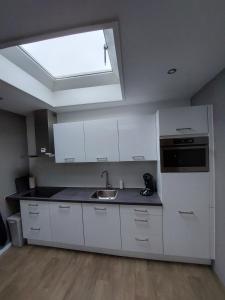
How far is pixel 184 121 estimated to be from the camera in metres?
1.83

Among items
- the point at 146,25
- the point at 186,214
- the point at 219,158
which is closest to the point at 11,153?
the point at 146,25

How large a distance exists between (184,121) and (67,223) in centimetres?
217

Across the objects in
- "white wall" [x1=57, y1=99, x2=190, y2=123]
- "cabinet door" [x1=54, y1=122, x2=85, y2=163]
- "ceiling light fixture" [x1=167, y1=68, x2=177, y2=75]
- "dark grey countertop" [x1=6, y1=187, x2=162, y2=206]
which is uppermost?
"ceiling light fixture" [x1=167, y1=68, x2=177, y2=75]

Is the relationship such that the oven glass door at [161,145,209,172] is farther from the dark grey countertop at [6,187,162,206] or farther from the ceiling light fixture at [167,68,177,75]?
the ceiling light fixture at [167,68,177,75]

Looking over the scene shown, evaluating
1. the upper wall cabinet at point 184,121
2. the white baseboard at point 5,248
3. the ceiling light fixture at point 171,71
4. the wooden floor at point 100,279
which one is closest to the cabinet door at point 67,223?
the wooden floor at point 100,279

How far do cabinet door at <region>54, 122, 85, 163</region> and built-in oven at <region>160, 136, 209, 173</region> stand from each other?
127 centimetres

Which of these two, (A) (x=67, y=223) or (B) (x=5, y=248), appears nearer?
(A) (x=67, y=223)

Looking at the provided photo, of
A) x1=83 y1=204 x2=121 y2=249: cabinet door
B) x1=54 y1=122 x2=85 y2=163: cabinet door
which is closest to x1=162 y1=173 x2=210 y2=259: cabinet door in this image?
x1=83 y1=204 x2=121 y2=249: cabinet door

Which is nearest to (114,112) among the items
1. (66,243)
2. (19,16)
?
(19,16)

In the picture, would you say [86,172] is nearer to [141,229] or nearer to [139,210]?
[139,210]

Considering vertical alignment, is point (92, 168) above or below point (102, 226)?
above

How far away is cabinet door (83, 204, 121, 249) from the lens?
2111 millimetres

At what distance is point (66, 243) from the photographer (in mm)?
2307

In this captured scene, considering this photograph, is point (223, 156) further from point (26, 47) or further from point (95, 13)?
point (26, 47)
